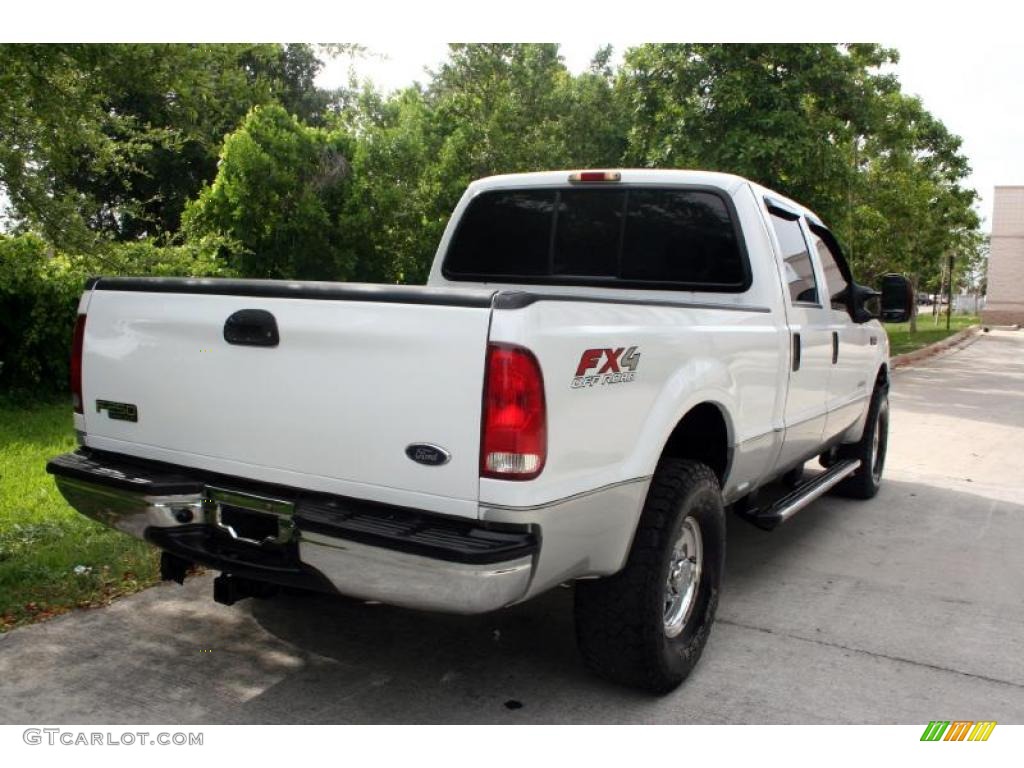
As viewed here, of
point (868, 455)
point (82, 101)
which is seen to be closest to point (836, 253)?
point (868, 455)

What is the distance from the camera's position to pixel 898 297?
6.00 meters

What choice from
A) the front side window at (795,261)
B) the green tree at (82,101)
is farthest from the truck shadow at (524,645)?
the green tree at (82,101)

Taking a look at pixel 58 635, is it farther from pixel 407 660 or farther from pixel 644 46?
pixel 644 46

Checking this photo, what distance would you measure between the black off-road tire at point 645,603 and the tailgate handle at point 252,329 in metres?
1.37

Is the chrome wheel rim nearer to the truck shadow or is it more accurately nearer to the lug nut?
the truck shadow

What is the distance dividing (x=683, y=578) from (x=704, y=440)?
0.65m

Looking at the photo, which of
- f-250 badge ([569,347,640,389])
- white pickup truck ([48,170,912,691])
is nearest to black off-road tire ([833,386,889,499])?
white pickup truck ([48,170,912,691])

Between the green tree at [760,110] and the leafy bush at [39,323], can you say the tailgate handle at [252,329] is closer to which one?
the leafy bush at [39,323]

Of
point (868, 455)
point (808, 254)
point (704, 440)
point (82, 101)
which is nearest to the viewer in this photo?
point (704, 440)

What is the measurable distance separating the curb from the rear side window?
1148cm

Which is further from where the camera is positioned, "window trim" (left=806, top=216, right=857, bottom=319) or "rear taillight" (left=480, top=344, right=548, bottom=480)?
"window trim" (left=806, top=216, right=857, bottom=319)

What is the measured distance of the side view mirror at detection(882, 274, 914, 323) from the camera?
5.95 metres
